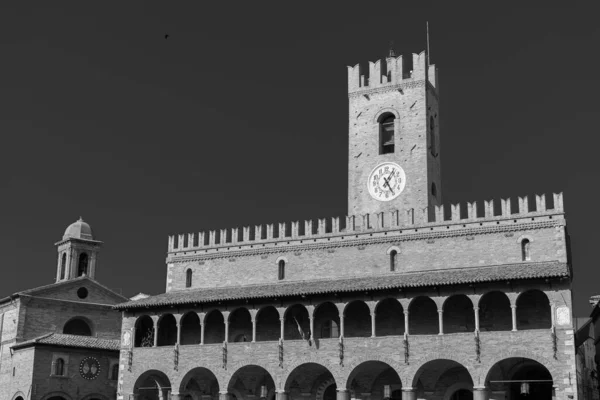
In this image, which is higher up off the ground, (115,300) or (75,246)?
(75,246)

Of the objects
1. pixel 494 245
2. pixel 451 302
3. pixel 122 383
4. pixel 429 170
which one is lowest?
pixel 122 383

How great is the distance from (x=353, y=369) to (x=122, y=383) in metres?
11.7

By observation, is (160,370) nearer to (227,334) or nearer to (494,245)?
(227,334)

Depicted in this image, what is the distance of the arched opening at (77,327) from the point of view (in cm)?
4881

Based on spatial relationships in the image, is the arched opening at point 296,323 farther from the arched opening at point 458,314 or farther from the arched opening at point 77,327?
the arched opening at point 77,327

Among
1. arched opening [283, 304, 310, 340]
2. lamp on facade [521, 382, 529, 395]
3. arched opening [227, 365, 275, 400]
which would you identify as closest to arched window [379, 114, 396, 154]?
arched opening [283, 304, 310, 340]

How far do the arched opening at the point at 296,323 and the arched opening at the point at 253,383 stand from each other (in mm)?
2024

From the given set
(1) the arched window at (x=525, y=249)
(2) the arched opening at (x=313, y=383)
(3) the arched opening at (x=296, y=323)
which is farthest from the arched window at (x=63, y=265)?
(1) the arched window at (x=525, y=249)

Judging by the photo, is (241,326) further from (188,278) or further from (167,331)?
(188,278)

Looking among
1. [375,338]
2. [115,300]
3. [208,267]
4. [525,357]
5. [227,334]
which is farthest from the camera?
[115,300]

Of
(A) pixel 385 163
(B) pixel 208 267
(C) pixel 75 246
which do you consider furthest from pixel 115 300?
(A) pixel 385 163

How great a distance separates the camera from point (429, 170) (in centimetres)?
3969

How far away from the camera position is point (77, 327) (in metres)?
49.4

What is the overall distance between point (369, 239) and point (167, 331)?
438 inches
